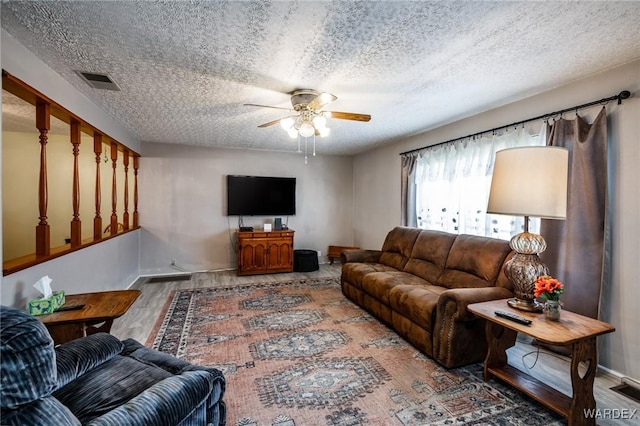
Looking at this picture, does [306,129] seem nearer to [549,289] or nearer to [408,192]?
[549,289]

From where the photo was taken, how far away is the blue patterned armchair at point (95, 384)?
88 centimetres

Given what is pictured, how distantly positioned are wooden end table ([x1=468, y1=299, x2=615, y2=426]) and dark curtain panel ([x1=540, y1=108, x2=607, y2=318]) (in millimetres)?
626

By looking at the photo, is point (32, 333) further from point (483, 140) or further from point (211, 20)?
point (483, 140)

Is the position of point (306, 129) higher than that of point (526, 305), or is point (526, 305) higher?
point (306, 129)

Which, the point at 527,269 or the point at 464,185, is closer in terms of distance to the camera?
the point at 527,269

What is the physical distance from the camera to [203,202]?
552cm

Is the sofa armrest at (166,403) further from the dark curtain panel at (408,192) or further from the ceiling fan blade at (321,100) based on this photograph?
the dark curtain panel at (408,192)

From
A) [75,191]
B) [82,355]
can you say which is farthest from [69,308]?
[75,191]

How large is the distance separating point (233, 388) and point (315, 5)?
8.18 feet

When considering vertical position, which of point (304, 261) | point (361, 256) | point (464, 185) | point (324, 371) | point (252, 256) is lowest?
point (324, 371)

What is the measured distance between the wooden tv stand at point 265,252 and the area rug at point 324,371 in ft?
5.23

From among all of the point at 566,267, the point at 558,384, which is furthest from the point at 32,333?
the point at 566,267

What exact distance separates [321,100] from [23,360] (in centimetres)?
242

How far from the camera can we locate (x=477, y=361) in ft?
7.93
